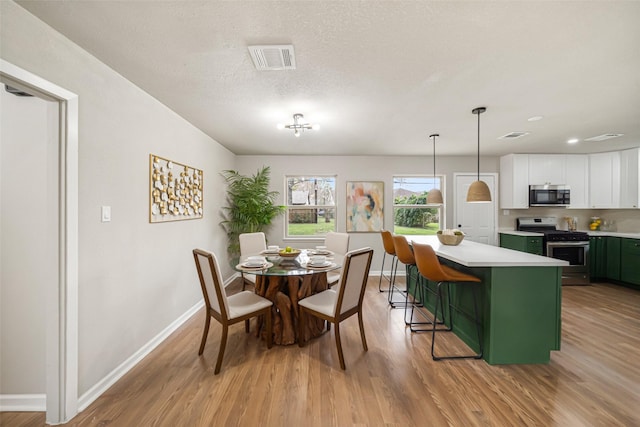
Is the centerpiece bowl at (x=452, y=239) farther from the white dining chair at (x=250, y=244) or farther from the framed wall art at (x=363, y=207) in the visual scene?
the white dining chair at (x=250, y=244)

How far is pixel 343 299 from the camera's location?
7.01 ft

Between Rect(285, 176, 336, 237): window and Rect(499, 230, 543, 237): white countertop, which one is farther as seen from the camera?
Rect(285, 176, 336, 237): window

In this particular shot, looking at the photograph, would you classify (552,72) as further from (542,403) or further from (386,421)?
(386,421)

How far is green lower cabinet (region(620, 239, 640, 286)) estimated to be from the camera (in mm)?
4082

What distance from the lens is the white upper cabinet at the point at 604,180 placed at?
15.1ft

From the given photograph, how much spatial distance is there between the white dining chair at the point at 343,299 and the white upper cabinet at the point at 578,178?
195 inches

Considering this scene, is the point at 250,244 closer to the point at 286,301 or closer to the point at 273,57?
the point at 286,301

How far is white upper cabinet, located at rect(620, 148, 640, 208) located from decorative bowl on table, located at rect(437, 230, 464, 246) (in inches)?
158

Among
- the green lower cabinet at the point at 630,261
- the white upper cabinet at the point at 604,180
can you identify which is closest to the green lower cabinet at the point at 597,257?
the green lower cabinet at the point at 630,261

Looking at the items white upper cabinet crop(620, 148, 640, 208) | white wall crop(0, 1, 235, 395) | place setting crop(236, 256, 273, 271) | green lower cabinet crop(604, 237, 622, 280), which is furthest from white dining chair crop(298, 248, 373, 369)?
white upper cabinet crop(620, 148, 640, 208)

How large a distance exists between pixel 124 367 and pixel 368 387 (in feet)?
6.34

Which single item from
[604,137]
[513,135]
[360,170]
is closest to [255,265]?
[360,170]

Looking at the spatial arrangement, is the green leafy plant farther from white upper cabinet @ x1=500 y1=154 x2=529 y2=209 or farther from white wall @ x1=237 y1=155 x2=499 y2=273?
white upper cabinet @ x1=500 y1=154 x2=529 y2=209

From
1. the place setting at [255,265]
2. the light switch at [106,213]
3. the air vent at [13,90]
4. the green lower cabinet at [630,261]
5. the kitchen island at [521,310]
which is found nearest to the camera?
the air vent at [13,90]
